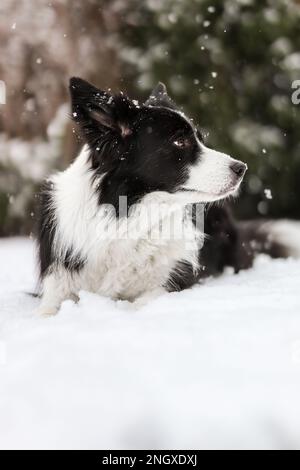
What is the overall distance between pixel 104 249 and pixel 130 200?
0.31 meters

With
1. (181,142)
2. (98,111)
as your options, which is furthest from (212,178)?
(98,111)

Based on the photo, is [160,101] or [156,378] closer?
[156,378]

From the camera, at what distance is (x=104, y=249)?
3143 mm

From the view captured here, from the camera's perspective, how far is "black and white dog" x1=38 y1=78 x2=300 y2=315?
3078 millimetres

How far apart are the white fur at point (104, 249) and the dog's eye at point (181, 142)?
28 centimetres

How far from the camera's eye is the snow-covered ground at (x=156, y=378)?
1.51m

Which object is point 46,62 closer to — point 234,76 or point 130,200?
point 234,76

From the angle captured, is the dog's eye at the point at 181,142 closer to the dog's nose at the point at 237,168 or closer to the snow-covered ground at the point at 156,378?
the dog's nose at the point at 237,168

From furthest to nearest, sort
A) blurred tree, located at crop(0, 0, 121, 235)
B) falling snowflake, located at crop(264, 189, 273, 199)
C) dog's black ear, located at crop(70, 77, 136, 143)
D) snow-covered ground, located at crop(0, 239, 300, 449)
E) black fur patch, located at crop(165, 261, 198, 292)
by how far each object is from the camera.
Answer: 1. blurred tree, located at crop(0, 0, 121, 235)
2. falling snowflake, located at crop(264, 189, 273, 199)
3. black fur patch, located at crop(165, 261, 198, 292)
4. dog's black ear, located at crop(70, 77, 136, 143)
5. snow-covered ground, located at crop(0, 239, 300, 449)

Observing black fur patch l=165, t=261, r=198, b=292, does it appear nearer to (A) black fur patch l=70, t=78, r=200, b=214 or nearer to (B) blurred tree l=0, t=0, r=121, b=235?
(A) black fur patch l=70, t=78, r=200, b=214

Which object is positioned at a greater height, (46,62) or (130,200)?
(46,62)

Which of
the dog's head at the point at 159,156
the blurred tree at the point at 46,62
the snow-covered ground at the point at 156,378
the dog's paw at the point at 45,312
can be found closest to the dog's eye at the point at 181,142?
the dog's head at the point at 159,156

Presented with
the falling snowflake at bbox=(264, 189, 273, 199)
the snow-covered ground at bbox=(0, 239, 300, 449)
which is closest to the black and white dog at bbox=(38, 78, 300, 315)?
the snow-covered ground at bbox=(0, 239, 300, 449)
